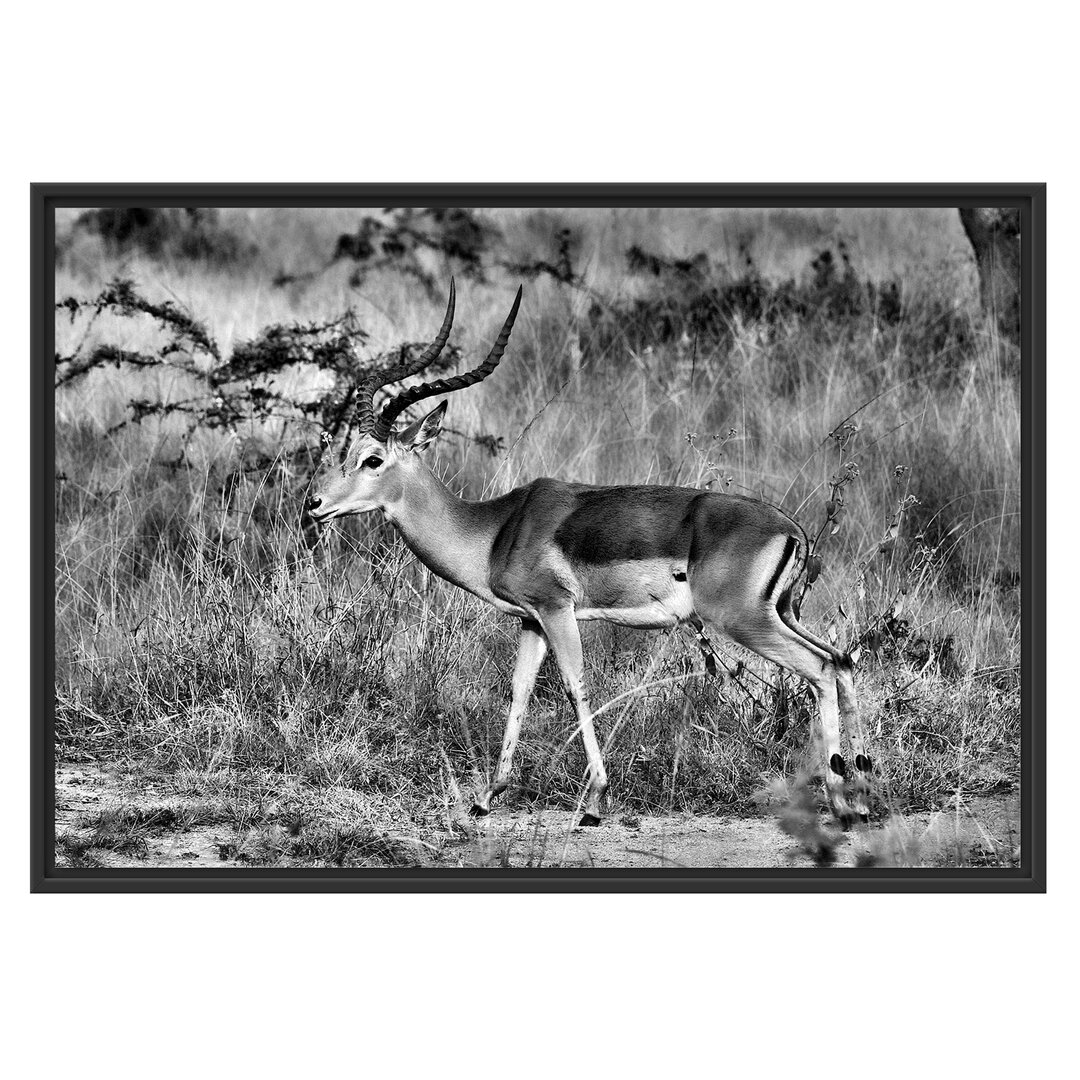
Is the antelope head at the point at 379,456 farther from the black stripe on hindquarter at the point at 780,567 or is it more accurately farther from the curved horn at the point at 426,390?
the black stripe on hindquarter at the point at 780,567

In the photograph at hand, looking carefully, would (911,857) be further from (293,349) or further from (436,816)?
(293,349)

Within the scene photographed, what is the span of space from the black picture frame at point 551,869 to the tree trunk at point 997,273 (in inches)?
104

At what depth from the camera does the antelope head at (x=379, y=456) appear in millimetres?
Answer: 7090

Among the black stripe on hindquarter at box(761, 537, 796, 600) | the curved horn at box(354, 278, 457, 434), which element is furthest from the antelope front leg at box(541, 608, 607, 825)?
the curved horn at box(354, 278, 457, 434)

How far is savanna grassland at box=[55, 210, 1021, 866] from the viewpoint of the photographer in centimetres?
688

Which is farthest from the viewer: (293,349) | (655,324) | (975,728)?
(655,324)

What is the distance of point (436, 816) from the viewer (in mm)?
6719

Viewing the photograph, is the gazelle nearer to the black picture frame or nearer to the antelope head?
the antelope head

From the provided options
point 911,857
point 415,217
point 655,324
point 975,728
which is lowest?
point 911,857

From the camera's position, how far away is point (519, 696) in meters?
7.02

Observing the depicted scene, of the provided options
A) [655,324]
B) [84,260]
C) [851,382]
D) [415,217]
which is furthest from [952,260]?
→ [84,260]

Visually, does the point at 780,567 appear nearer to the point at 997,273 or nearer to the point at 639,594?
the point at 639,594

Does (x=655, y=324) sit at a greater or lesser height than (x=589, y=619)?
greater

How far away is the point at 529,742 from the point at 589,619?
57 cm
